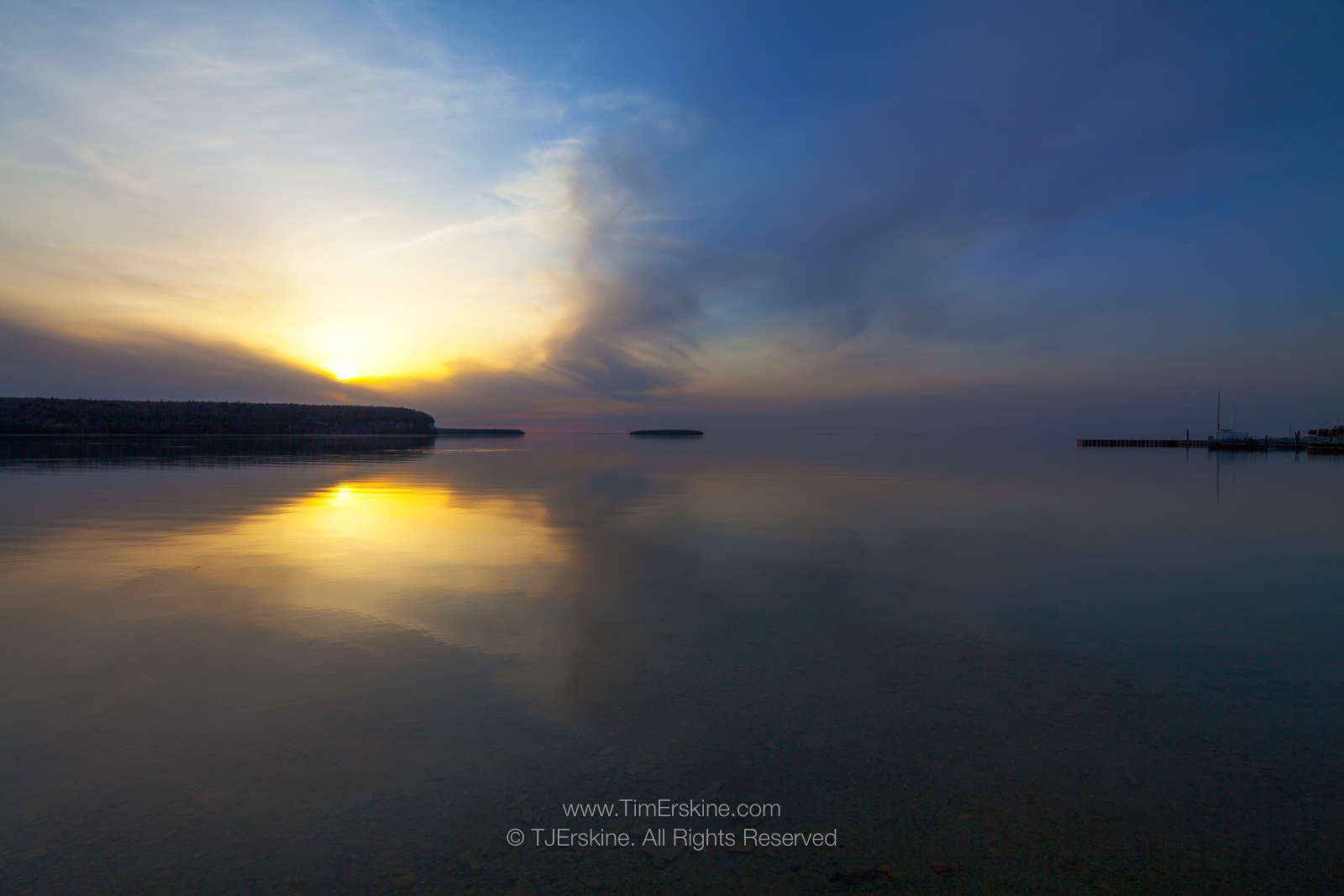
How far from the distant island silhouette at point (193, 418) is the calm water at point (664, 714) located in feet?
409

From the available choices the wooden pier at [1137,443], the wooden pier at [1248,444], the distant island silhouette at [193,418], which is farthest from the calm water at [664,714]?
the distant island silhouette at [193,418]

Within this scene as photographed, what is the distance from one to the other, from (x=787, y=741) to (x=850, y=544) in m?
9.43

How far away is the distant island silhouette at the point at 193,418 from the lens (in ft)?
335

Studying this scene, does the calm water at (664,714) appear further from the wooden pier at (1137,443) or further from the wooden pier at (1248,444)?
the wooden pier at (1137,443)

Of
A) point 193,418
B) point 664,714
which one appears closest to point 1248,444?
point 664,714

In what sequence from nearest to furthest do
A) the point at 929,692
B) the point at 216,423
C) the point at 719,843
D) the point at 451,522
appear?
the point at 719,843 → the point at 929,692 → the point at 451,522 → the point at 216,423

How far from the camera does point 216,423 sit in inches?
4786

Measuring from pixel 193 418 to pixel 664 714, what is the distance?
→ 5737 inches

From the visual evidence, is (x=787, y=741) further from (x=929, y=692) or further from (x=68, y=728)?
(x=68, y=728)

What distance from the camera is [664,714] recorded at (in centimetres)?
593

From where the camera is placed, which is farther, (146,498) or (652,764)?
(146,498)

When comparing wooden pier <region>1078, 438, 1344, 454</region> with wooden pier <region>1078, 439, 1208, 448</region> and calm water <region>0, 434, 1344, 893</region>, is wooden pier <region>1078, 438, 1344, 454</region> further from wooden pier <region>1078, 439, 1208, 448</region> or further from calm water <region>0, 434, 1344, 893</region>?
calm water <region>0, 434, 1344, 893</region>

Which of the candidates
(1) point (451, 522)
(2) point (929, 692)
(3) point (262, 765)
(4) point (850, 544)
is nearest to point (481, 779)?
(3) point (262, 765)

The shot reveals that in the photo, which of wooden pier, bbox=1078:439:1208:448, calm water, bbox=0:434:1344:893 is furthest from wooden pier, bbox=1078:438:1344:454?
calm water, bbox=0:434:1344:893
